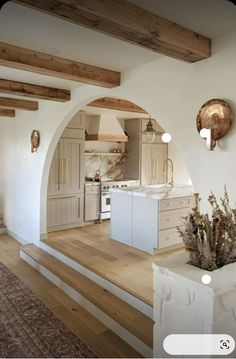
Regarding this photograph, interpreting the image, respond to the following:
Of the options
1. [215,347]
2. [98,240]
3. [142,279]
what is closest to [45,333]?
[142,279]

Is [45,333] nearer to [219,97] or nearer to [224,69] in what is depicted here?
[219,97]

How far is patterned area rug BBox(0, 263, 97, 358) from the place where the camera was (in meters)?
2.58

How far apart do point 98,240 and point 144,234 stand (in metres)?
0.99

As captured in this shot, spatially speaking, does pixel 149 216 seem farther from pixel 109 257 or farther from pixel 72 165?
pixel 72 165

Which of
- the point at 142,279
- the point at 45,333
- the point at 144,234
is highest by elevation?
the point at 144,234

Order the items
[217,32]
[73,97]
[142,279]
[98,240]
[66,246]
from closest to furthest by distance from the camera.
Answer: [217,32], [142,279], [73,97], [66,246], [98,240]

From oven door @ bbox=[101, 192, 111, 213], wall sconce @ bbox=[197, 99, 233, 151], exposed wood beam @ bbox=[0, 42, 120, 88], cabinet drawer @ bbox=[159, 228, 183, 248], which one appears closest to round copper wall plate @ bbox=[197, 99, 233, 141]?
wall sconce @ bbox=[197, 99, 233, 151]

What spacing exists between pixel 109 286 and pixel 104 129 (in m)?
3.90

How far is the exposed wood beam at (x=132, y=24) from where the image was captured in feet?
5.47

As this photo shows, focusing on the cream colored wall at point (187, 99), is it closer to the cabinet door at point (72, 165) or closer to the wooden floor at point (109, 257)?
the cabinet door at point (72, 165)

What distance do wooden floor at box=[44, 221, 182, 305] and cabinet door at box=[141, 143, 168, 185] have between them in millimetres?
2012

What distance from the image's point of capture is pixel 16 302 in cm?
347

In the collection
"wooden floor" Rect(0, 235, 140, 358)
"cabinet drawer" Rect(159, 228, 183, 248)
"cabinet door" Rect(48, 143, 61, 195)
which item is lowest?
"wooden floor" Rect(0, 235, 140, 358)

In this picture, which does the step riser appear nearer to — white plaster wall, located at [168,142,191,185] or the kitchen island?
the kitchen island
